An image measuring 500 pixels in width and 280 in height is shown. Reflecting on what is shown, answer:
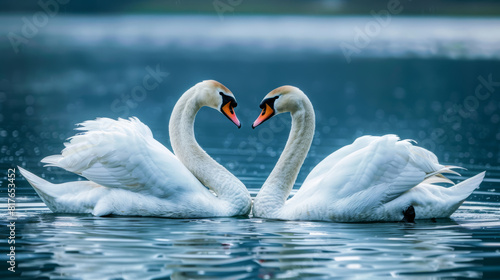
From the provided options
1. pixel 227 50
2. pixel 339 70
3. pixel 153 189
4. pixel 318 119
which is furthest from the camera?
pixel 227 50

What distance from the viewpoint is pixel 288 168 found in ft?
34.5

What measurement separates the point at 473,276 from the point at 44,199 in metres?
4.99

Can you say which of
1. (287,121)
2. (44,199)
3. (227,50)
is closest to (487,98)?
(287,121)

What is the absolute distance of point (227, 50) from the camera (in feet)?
219

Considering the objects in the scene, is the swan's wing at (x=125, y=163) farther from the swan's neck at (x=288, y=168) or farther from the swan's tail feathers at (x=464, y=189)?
the swan's tail feathers at (x=464, y=189)

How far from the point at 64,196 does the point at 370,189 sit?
137 inches

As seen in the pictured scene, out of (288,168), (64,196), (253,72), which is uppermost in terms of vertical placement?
(253,72)

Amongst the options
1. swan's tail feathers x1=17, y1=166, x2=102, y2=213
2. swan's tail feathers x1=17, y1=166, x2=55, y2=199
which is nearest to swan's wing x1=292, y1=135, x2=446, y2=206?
swan's tail feathers x1=17, y1=166, x2=102, y2=213

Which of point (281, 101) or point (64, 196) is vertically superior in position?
point (281, 101)

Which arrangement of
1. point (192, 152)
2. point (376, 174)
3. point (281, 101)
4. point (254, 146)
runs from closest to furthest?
point (376, 174) < point (281, 101) < point (192, 152) < point (254, 146)

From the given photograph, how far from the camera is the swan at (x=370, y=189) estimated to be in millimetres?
9547

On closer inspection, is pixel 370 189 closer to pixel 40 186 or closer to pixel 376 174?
pixel 376 174

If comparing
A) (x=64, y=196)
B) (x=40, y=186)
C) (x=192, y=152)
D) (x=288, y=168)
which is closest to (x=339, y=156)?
(x=288, y=168)

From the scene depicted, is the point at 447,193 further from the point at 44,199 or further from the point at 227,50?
the point at 227,50
